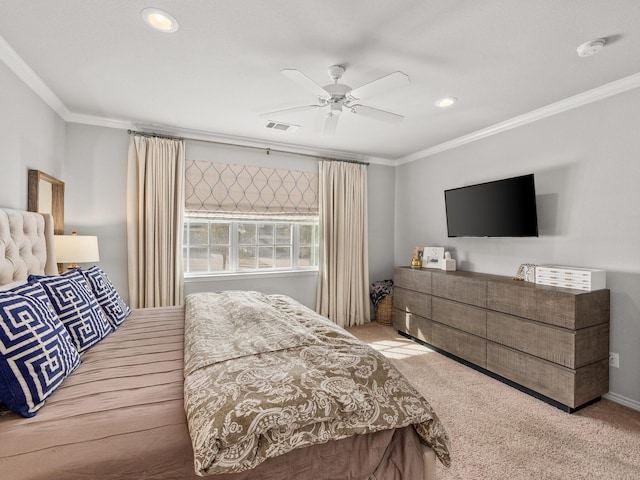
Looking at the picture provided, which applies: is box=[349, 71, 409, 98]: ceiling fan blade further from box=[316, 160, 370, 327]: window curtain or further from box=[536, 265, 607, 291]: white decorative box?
box=[316, 160, 370, 327]: window curtain

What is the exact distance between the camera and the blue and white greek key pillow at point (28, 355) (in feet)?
3.62

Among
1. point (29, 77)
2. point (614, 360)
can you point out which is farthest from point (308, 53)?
point (614, 360)

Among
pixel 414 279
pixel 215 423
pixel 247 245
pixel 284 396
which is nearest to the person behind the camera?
pixel 215 423

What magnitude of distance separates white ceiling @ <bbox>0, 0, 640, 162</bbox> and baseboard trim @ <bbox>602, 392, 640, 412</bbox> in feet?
7.98

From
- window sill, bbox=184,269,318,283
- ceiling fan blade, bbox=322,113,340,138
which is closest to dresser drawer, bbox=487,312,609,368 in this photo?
ceiling fan blade, bbox=322,113,340,138

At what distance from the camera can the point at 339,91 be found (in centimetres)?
224

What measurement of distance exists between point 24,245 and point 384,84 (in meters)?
2.64

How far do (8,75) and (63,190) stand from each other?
118cm

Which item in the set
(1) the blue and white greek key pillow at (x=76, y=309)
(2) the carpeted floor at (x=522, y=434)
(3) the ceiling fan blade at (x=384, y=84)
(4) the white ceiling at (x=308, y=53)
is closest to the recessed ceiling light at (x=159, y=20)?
(4) the white ceiling at (x=308, y=53)

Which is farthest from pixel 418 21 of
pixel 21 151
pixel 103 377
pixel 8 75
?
pixel 21 151

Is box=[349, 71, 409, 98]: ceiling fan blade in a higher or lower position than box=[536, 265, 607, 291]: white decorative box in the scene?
higher

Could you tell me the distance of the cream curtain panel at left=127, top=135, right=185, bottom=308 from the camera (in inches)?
135

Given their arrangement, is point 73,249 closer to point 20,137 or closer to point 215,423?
point 20,137

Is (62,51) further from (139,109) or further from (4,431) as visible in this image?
(4,431)
